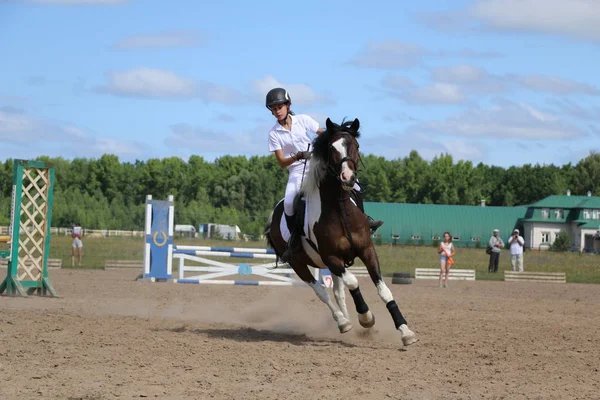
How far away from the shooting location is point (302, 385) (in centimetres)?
670

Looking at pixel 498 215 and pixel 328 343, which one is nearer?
pixel 328 343

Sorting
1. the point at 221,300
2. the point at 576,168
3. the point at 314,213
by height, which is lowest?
the point at 221,300

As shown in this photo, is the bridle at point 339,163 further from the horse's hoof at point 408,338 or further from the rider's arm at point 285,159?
the horse's hoof at point 408,338

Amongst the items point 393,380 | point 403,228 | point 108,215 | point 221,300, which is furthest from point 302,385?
point 403,228

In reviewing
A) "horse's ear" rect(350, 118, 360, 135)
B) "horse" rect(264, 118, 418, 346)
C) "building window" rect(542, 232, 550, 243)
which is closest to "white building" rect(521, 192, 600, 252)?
"building window" rect(542, 232, 550, 243)

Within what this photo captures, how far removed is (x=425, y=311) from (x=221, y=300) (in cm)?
459

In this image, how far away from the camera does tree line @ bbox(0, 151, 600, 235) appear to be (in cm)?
9438

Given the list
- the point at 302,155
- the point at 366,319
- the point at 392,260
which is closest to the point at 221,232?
the point at 392,260

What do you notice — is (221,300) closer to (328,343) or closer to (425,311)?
(425,311)

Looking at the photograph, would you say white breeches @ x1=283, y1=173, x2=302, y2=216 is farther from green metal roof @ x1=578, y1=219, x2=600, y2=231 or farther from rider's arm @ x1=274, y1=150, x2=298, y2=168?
green metal roof @ x1=578, y1=219, x2=600, y2=231

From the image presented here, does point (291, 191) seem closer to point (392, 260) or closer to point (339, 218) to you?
point (339, 218)

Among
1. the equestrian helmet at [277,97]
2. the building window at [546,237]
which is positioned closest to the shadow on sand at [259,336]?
the equestrian helmet at [277,97]

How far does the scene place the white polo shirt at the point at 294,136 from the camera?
10336mm

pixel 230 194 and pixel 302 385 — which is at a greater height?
pixel 230 194
